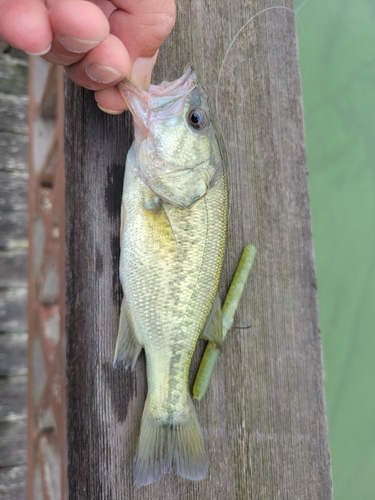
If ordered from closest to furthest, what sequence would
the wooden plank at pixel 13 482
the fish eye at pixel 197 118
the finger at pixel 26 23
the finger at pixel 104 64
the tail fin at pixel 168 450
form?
the finger at pixel 26 23 < the finger at pixel 104 64 < the tail fin at pixel 168 450 < the fish eye at pixel 197 118 < the wooden plank at pixel 13 482

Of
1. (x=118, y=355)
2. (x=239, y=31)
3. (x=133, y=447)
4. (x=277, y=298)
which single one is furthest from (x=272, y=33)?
(x=133, y=447)

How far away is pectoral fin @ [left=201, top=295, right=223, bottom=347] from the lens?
117cm

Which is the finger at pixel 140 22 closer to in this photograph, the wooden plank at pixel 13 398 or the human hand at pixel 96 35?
the human hand at pixel 96 35

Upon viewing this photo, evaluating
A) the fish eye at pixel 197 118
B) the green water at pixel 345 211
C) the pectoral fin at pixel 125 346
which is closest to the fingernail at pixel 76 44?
the fish eye at pixel 197 118

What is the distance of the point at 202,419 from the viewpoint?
1.22m

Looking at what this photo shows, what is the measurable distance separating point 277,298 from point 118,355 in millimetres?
626

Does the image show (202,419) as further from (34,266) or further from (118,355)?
(34,266)

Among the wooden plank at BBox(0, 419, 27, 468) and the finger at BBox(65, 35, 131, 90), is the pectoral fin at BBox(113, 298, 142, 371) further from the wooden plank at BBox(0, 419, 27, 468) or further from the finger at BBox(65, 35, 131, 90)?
the wooden plank at BBox(0, 419, 27, 468)

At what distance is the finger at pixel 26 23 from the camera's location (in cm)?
69

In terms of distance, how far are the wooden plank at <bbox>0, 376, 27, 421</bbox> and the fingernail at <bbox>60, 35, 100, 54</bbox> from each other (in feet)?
4.51

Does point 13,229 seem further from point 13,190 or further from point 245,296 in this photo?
point 245,296

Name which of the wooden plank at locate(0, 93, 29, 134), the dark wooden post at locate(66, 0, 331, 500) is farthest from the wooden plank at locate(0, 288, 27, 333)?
the dark wooden post at locate(66, 0, 331, 500)

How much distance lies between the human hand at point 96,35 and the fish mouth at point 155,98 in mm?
27

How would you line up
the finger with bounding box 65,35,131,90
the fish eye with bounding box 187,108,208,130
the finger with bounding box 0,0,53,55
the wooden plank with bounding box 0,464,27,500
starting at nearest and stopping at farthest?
the finger with bounding box 0,0,53,55
the finger with bounding box 65,35,131,90
the fish eye with bounding box 187,108,208,130
the wooden plank with bounding box 0,464,27,500
